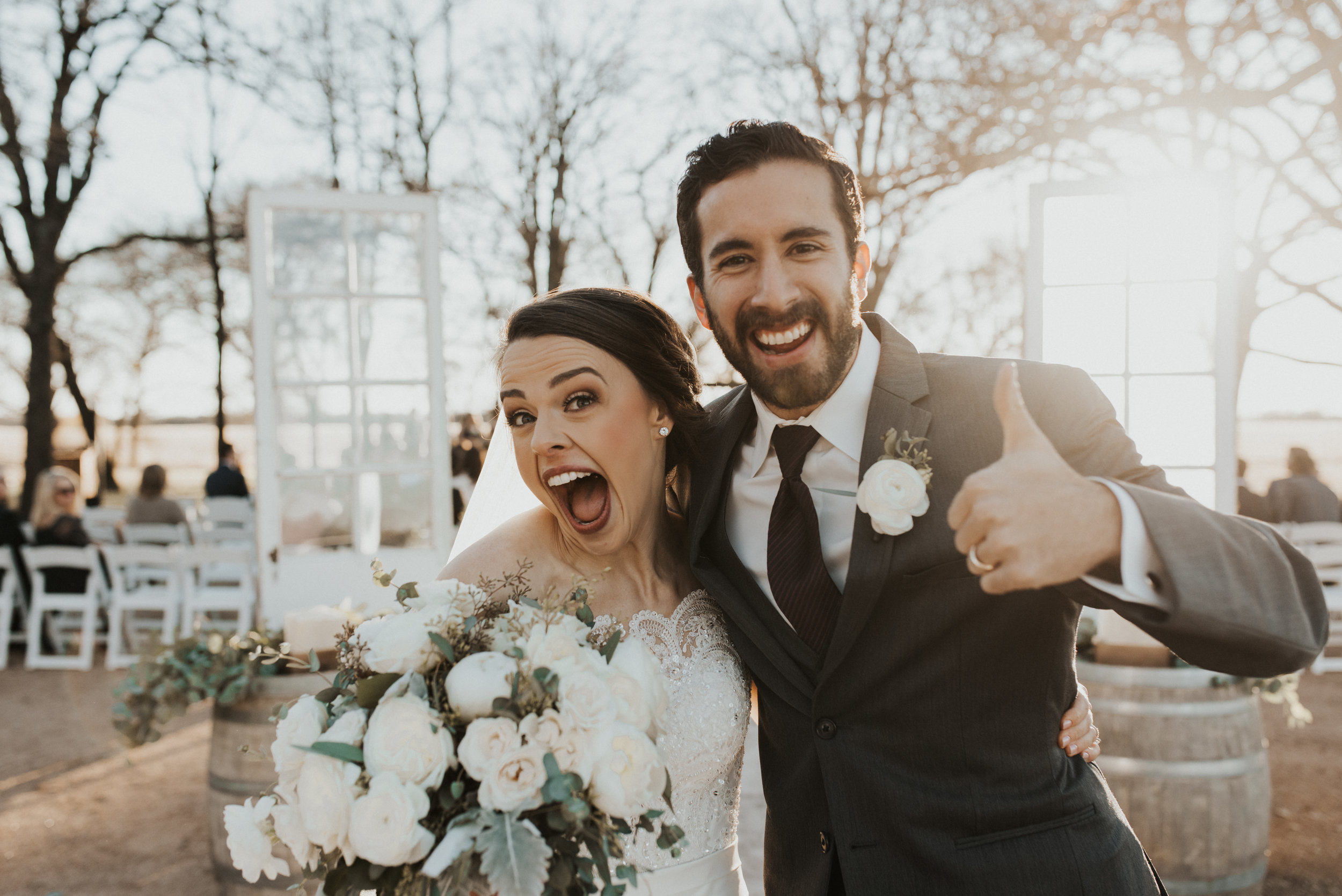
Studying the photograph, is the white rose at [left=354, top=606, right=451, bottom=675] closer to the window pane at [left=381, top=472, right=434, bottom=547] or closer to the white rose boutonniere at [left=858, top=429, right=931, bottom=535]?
the white rose boutonniere at [left=858, top=429, right=931, bottom=535]

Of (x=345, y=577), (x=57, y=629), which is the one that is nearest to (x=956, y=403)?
(x=345, y=577)

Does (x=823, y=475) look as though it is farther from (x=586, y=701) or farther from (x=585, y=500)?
(x=586, y=701)

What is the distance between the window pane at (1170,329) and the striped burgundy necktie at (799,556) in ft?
9.70

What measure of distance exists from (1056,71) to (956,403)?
7473 millimetres

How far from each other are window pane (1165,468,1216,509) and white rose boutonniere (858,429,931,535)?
315cm

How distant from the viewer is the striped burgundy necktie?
1.71 metres

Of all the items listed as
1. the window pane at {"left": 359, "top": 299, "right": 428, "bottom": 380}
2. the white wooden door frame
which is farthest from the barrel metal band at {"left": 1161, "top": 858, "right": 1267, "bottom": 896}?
the window pane at {"left": 359, "top": 299, "right": 428, "bottom": 380}

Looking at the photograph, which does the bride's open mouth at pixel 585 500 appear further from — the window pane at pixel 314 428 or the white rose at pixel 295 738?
the window pane at pixel 314 428

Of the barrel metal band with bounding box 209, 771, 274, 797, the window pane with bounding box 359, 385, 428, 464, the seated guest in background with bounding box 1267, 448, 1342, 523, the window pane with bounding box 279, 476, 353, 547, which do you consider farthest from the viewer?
the seated guest in background with bounding box 1267, 448, 1342, 523

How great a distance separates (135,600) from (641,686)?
7793 mm

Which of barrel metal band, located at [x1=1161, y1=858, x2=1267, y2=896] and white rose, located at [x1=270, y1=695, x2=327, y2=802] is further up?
white rose, located at [x1=270, y1=695, x2=327, y2=802]

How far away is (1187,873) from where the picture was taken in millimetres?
3184

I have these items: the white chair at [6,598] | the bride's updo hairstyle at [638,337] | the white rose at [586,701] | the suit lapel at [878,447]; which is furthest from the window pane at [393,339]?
the white chair at [6,598]

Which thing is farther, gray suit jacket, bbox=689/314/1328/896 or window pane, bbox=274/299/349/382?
window pane, bbox=274/299/349/382
